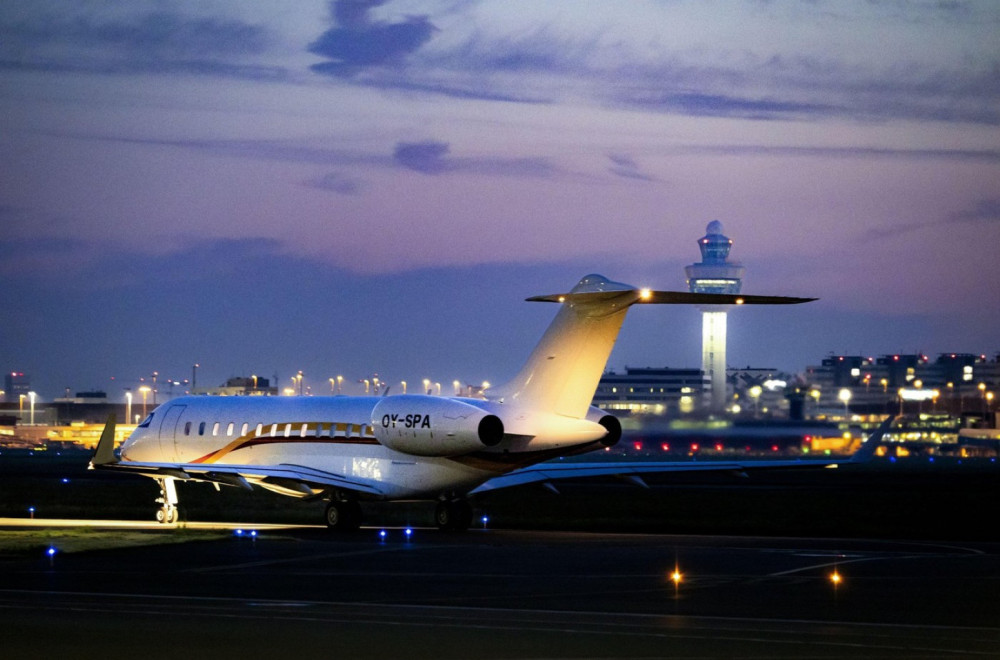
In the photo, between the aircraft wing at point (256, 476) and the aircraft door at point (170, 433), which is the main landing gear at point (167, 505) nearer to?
the aircraft wing at point (256, 476)

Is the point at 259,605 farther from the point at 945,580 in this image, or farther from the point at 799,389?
the point at 799,389

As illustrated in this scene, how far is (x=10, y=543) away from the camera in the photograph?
28359mm

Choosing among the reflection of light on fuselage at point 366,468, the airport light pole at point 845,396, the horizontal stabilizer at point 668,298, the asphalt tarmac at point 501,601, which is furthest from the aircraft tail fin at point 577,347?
the airport light pole at point 845,396

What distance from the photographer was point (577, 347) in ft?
104

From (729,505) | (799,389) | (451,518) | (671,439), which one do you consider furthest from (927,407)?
(451,518)

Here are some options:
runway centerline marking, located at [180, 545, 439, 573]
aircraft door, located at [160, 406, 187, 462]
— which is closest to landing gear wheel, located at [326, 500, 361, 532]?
runway centerline marking, located at [180, 545, 439, 573]

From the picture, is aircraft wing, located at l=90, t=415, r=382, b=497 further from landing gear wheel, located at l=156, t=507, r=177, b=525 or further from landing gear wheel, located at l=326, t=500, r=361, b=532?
landing gear wheel, located at l=156, t=507, r=177, b=525

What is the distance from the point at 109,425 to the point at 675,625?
76.6 feet

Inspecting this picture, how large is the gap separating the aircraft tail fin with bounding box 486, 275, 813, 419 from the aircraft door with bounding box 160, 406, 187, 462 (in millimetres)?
13176

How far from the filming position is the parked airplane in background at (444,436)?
103 ft

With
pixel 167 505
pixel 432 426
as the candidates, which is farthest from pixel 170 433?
pixel 432 426

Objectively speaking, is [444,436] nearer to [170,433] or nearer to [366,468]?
[366,468]

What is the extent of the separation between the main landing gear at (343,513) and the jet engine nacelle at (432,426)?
2.04 m

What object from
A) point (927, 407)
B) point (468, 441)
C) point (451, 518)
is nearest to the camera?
point (468, 441)
